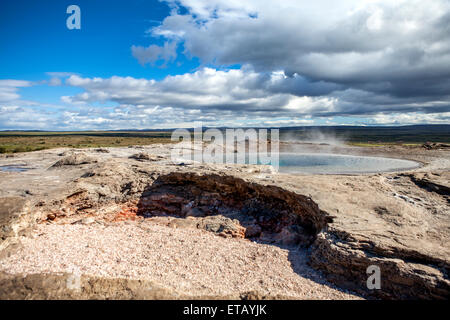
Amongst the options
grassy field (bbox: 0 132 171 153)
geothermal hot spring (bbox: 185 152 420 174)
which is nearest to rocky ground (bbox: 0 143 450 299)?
geothermal hot spring (bbox: 185 152 420 174)

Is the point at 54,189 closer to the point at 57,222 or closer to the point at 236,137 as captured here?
the point at 57,222

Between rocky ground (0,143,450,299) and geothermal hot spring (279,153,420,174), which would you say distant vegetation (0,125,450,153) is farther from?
rocky ground (0,143,450,299)

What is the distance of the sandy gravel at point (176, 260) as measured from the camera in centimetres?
686

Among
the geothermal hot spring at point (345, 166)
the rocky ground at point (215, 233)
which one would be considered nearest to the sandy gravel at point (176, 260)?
the rocky ground at point (215, 233)

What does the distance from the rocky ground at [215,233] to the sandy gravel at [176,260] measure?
0.04 metres

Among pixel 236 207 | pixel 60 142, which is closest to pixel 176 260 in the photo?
pixel 236 207

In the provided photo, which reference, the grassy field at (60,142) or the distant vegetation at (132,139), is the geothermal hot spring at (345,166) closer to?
the distant vegetation at (132,139)

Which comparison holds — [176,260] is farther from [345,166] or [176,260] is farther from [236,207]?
[345,166]

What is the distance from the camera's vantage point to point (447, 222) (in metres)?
8.51

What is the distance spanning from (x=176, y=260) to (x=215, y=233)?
8.21ft

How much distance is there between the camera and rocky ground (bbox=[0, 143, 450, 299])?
630 centimetres
